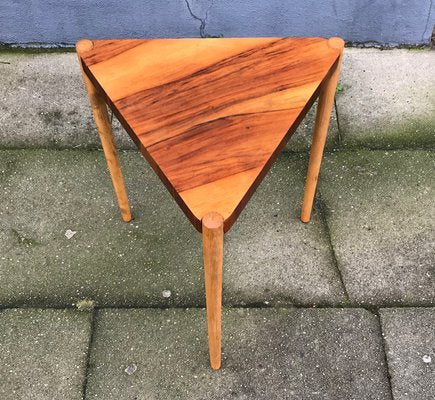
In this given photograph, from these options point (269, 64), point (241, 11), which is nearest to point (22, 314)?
point (269, 64)

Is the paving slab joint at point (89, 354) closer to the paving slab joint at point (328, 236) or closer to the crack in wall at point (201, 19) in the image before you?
the paving slab joint at point (328, 236)

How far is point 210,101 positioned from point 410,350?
44.6 inches

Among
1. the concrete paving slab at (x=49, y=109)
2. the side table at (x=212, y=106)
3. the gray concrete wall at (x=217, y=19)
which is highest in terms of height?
the side table at (x=212, y=106)

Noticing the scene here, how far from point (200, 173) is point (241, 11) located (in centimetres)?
169

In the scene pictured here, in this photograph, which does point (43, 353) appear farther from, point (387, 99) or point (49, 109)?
point (387, 99)

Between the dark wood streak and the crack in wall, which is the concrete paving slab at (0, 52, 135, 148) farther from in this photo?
the dark wood streak

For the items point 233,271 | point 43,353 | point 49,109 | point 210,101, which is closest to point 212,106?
point 210,101

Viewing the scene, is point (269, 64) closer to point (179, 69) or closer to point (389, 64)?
point (179, 69)

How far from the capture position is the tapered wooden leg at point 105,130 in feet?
5.90

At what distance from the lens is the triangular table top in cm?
147

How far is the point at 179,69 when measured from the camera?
175 centimetres

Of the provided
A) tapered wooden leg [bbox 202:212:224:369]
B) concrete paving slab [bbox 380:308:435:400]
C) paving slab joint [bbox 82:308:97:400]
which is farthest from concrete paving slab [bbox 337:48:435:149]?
paving slab joint [bbox 82:308:97:400]

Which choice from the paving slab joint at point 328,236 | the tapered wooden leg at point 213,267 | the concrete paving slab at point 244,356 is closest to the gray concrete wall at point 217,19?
the paving slab joint at point 328,236

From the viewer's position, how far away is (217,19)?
116 inches
